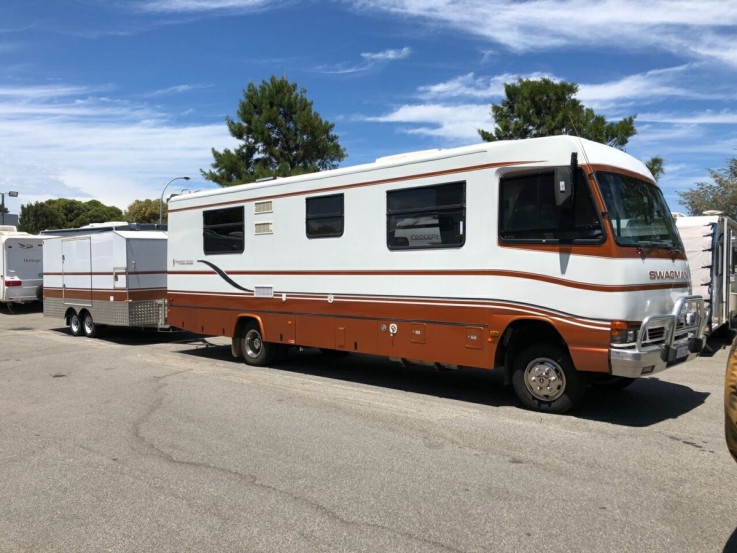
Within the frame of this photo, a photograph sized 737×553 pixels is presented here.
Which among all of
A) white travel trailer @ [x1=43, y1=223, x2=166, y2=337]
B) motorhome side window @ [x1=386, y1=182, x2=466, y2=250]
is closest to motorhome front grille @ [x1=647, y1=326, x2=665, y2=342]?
motorhome side window @ [x1=386, y1=182, x2=466, y2=250]

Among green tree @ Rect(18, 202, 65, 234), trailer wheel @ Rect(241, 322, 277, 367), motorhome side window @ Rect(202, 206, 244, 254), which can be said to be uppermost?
green tree @ Rect(18, 202, 65, 234)

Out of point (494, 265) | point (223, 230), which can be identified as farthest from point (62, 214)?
point (494, 265)

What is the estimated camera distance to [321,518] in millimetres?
4113

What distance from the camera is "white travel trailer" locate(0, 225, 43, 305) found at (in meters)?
21.0

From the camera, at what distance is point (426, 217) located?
775cm

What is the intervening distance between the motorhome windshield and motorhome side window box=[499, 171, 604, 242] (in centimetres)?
19

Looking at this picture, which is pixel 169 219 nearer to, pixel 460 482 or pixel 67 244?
pixel 67 244

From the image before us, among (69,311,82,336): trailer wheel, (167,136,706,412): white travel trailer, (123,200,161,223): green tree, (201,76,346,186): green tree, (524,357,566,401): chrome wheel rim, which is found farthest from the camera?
(123,200,161,223): green tree

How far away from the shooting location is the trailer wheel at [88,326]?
15181mm

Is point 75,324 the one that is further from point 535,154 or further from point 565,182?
point 565,182

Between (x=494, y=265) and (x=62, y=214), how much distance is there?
220ft

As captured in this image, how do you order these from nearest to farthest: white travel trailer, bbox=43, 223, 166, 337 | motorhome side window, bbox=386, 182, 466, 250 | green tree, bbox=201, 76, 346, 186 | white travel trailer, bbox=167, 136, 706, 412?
white travel trailer, bbox=167, 136, 706, 412, motorhome side window, bbox=386, 182, 466, 250, white travel trailer, bbox=43, 223, 166, 337, green tree, bbox=201, 76, 346, 186

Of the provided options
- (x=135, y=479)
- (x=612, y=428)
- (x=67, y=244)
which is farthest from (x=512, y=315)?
(x=67, y=244)

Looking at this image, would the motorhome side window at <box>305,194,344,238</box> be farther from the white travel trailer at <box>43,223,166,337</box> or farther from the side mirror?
the white travel trailer at <box>43,223,166,337</box>
